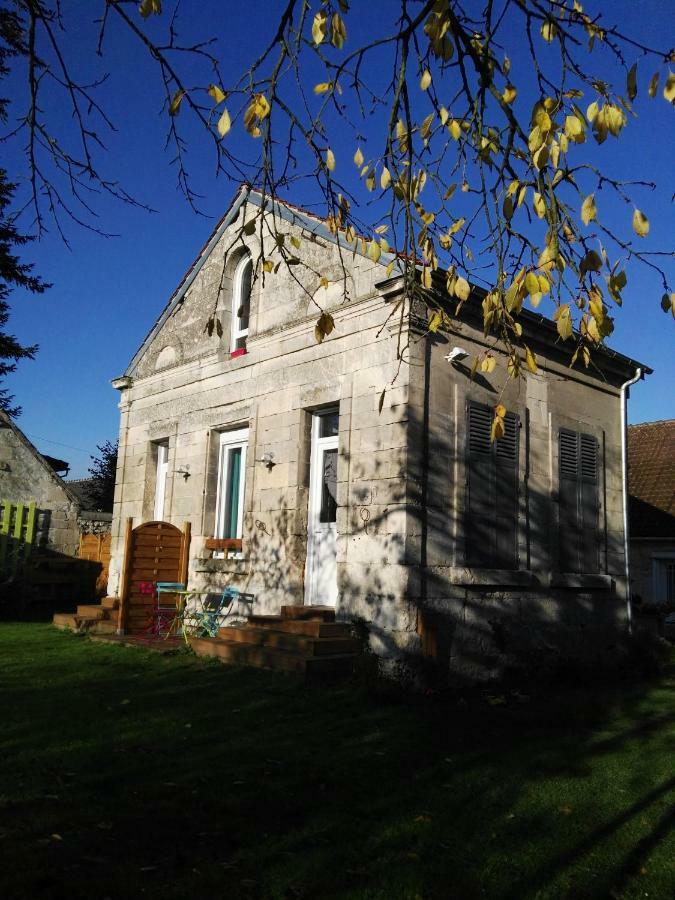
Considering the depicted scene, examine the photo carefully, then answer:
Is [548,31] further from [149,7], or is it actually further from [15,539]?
[15,539]

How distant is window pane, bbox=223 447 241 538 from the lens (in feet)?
38.4

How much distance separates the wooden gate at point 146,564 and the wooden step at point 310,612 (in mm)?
2788

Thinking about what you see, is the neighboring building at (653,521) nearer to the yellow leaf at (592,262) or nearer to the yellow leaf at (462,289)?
the yellow leaf at (462,289)

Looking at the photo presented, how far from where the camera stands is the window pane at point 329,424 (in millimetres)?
10344

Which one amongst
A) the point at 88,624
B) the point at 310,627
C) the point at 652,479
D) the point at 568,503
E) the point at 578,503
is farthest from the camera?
the point at 652,479

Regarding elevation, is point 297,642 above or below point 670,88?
below

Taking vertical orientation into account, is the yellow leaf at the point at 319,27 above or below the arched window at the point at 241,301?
below

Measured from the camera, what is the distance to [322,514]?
1016 centimetres

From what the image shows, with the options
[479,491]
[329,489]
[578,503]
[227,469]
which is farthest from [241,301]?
[578,503]

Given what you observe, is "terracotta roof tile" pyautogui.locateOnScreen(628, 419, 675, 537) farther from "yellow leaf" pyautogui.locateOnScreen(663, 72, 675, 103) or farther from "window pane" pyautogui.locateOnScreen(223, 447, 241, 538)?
"yellow leaf" pyautogui.locateOnScreen(663, 72, 675, 103)

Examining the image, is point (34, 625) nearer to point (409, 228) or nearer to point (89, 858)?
point (89, 858)

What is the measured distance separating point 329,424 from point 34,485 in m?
9.63

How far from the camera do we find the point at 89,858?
387 cm

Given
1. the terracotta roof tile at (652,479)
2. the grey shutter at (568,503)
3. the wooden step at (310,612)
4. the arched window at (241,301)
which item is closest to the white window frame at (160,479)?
the arched window at (241,301)
